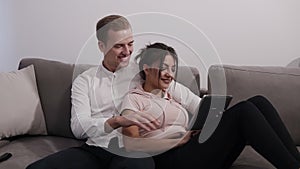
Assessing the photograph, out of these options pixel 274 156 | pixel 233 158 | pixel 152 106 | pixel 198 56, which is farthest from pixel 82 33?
pixel 274 156

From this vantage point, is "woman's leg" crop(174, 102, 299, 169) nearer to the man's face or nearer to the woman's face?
the woman's face

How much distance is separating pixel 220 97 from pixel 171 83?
0.87 ft

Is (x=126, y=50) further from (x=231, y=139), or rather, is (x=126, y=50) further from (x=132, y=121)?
(x=231, y=139)

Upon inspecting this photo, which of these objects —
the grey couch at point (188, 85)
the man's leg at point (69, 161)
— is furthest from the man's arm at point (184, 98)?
the man's leg at point (69, 161)

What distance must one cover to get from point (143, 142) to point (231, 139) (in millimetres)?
341

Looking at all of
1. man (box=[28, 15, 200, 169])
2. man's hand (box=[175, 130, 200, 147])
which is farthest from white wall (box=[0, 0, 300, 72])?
man's hand (box=[175, 130, 200, 147])

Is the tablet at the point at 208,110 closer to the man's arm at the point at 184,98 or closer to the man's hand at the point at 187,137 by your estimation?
the man's hand at the point at 187,137

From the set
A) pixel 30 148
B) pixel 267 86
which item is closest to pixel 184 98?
pixel 267 86

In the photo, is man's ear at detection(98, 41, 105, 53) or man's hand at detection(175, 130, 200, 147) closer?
man's hand at detection(175, 130, 200, 147)

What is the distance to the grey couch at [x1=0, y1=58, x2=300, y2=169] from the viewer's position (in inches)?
77.5

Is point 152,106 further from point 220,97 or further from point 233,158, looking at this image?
point 233,158

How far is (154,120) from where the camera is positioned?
1651mm

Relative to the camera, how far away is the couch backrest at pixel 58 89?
2.04 metres

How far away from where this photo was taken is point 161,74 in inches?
67.1
